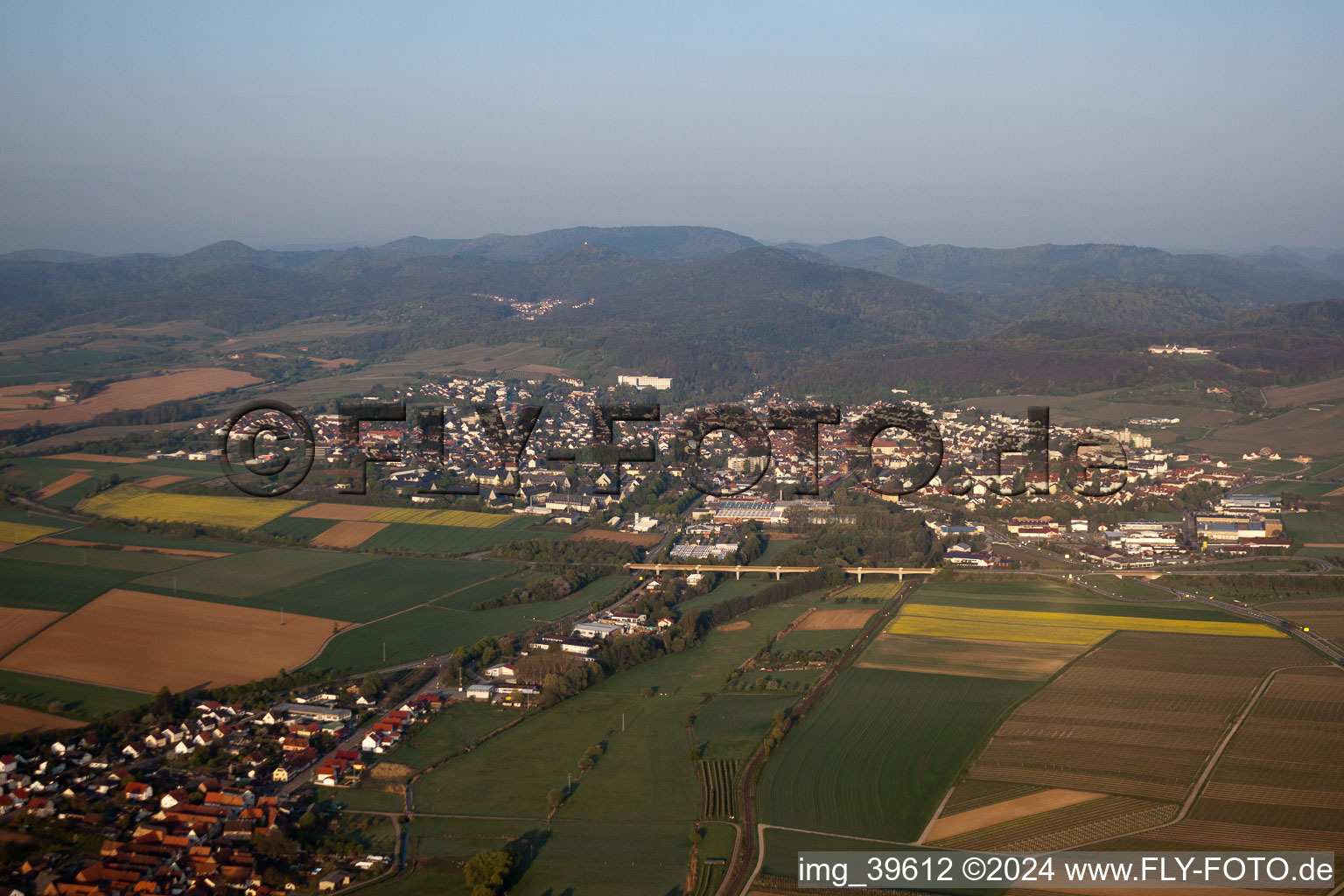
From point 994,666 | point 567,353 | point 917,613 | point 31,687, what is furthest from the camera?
point 567,353

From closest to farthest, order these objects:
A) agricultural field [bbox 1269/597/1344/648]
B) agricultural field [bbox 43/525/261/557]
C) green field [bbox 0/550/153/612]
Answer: agricultural field [bbox 1269/597/1344/648] → green field [bbox 0/550/153/612] → agricultural field [bbox 43/525/261/557]

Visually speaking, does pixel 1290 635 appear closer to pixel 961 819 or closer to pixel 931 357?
pixel 961 819

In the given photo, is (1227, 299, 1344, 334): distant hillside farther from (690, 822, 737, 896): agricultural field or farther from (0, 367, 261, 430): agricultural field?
(690, 822, 737, 896): agricultural field

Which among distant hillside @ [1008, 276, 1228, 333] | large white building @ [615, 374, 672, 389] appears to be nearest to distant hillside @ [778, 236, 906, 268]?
distant hillside @ [1008, 276, 1228, 333]

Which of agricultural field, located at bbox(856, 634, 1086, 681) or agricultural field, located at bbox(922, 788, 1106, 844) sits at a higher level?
agricultural field, located at bbox(856, 634, 1086, 681)

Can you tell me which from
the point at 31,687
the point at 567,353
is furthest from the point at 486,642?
the point at 567,353
